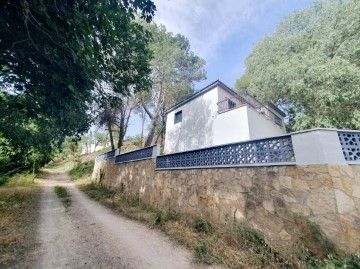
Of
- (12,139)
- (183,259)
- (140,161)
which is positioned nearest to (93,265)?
(183,259)

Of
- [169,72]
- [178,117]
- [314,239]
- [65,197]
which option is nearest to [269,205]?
[314,239]

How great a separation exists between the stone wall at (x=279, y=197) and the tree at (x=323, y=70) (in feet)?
28.3

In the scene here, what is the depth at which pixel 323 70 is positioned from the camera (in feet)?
31.7

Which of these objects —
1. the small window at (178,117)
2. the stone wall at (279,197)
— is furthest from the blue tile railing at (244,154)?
the small window at (178,117)

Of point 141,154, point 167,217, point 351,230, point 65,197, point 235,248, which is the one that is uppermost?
point 141,154

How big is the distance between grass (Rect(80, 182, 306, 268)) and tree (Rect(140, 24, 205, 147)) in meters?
11.2

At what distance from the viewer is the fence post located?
316cm

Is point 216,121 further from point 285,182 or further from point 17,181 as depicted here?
point 17,181

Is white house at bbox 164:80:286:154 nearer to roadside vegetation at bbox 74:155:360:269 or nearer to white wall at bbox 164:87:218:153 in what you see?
white wall at bbox 164:87:218:153

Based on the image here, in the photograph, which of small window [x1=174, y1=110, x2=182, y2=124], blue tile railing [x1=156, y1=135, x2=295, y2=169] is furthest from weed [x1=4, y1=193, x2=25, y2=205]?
small window [x1=174, y1=110, x2=182, y2=124]

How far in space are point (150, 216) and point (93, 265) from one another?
3194mm

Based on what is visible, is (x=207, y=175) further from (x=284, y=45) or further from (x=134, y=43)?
(x=284, y=45)

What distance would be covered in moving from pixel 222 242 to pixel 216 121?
337 inches

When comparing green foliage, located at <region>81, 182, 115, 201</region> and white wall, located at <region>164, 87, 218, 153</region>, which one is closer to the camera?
green foliage, located at <region>81, 182, 115, 201</region>
